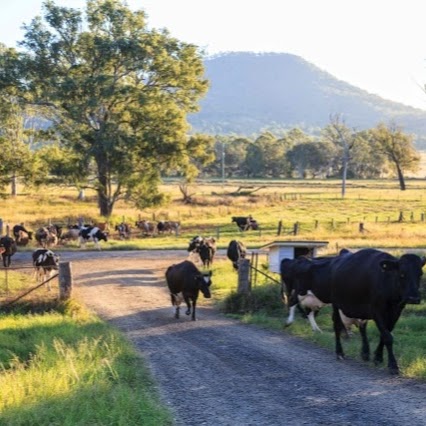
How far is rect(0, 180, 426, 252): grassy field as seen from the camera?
3862cm

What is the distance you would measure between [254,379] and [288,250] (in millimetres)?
11678

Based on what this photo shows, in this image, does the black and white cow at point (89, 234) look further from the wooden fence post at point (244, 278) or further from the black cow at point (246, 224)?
the wooden fence post at point (244, 278)

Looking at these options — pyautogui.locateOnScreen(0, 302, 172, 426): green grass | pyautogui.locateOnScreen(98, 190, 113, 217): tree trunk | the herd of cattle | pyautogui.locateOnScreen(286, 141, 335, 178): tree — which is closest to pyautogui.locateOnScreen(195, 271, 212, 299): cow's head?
the herd of cattle

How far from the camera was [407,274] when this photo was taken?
33.8 ft

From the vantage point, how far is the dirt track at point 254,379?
832cm

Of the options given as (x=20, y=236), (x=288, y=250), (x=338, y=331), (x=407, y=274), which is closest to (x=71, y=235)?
(x=20, y=236)

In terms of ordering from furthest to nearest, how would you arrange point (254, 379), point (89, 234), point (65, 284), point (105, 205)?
point (105, 205) < point (89, 234) < point (65, 284) < point (254, 379)

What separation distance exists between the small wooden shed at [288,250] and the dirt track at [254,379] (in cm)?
499

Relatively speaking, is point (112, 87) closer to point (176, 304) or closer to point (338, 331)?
point (176, 304)

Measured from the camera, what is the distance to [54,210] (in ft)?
184

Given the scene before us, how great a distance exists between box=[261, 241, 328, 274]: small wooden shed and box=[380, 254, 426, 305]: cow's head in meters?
10.9

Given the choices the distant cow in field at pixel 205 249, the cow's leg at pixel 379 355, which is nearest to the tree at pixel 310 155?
the distant cow in field at pixel 205 249

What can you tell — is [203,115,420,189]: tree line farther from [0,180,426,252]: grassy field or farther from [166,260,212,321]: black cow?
[166,260,212,321]: black cow

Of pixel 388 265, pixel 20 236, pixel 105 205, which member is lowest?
pixel 20 236
